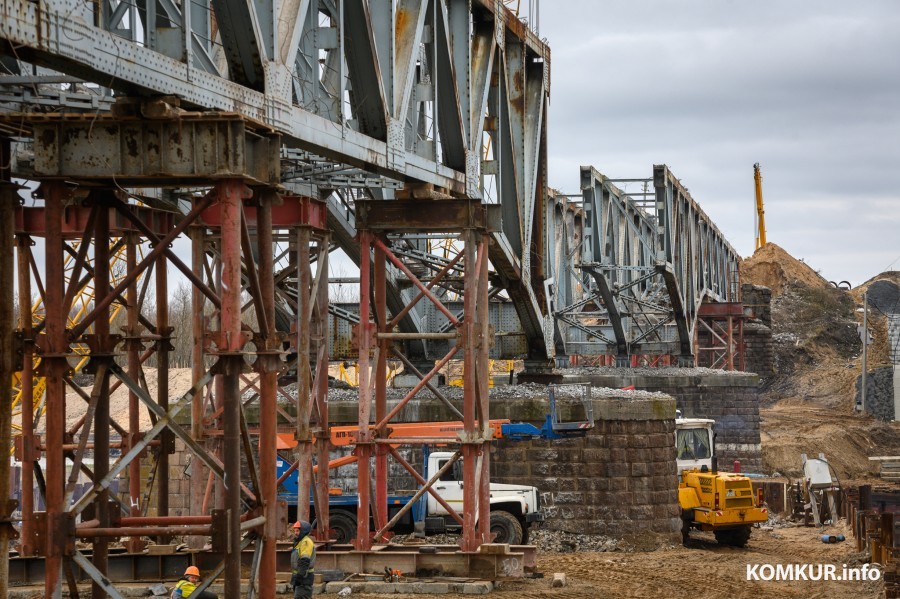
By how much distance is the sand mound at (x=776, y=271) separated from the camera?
107 meters

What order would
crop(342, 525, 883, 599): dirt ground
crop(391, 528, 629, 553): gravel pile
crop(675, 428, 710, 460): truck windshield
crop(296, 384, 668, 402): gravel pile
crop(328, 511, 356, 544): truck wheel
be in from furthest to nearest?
crop(675, 428, 710, 460): truck windshield → crop(296, 384, 668, 402): gravel pile → crop(391, 528, 629, 553): gravel pile → crop(328, 511, 356, 544): truck wheel → crop(342, 525, 883, 599): dirt ground

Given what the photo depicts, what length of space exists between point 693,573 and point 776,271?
8966 cm

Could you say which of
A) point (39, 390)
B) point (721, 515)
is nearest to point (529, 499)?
point (721, 515)

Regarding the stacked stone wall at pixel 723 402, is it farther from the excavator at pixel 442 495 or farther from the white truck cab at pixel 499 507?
the white truck cab at pixel 499 507

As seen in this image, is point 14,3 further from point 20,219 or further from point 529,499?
point 529,499

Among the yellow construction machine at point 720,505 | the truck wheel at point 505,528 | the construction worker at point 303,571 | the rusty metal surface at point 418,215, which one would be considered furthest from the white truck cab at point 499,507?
the construction worker at point 303,571

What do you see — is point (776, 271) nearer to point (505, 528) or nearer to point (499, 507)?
point (499, 507)

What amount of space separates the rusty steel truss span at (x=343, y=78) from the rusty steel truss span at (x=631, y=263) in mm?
17564

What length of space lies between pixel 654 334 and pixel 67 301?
157ft

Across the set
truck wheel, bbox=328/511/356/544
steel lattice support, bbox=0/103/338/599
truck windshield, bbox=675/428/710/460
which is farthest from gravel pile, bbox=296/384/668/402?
steel lattice support, bbox=0/103/338/599

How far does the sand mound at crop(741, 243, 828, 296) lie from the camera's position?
107 m

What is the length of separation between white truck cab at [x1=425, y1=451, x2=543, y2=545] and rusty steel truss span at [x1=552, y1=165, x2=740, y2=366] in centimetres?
1845

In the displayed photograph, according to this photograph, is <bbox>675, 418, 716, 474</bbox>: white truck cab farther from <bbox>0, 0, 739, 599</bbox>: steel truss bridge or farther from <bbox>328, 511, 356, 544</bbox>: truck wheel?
<bbox>328, 511, 356, 544</bbox>: truck wheel

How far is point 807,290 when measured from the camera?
101625 millimetres
